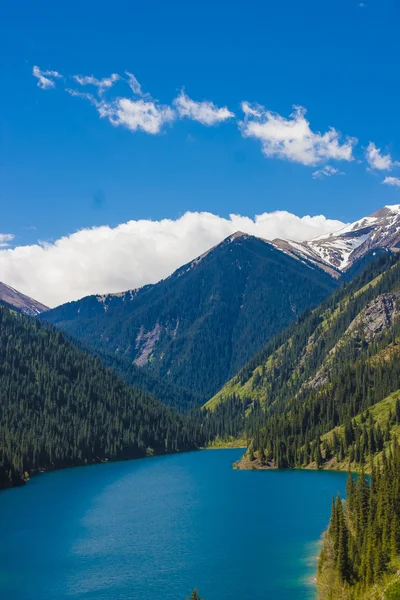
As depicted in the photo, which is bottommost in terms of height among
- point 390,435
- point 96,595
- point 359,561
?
point 96,595

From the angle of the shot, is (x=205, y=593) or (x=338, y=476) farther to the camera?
(x=338, y=476)

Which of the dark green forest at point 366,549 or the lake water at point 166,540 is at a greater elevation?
the dark green forest at point 366,549

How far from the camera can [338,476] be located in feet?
616

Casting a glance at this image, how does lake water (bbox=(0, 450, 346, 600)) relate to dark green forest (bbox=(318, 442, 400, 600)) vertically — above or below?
below

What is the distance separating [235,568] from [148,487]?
309 feet

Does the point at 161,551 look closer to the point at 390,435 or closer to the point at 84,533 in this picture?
the point at 84,533

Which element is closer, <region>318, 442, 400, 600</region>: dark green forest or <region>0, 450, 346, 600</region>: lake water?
<region>318, 442, 400, 600</region>: dark green forest

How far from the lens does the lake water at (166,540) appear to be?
283 ft

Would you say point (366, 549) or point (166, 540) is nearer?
point (366, 549)

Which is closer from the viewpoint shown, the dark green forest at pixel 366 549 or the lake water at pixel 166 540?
the dark green forest at pixel 366 549

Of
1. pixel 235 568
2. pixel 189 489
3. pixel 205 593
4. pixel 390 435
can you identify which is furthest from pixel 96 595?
pixel 390 435

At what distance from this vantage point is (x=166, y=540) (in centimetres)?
11350

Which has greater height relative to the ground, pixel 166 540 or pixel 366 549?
pixel 366 549

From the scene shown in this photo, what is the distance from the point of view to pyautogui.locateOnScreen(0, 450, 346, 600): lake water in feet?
283
